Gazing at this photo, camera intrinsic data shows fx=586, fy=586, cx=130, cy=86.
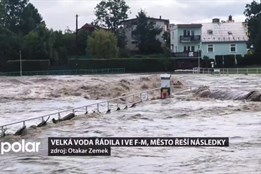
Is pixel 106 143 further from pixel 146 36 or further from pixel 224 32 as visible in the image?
pixel 224 32

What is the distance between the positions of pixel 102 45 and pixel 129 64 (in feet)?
21.6

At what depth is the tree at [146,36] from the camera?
106 metres

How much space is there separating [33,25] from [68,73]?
91.2 feet

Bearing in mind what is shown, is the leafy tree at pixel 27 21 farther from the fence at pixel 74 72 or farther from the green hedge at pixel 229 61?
the green hedge at pixel 229 61

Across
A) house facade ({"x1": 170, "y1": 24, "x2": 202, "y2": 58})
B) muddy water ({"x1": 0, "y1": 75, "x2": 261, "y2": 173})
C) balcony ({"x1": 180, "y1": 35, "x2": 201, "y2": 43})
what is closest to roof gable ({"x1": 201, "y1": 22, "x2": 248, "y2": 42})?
balcony ({"x1": 180, "y1": 35, "x2": 201, "y2": 43})

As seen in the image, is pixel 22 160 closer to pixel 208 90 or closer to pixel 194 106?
pixel 194 106

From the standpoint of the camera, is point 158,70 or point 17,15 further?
point 17,15

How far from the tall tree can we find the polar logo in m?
76.9

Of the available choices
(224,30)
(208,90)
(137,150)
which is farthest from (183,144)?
(224,30)

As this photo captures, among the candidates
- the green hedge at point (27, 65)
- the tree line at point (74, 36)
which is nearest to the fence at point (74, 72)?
the green hedge at point (27, 65)

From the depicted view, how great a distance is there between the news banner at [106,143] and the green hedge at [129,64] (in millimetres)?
71251

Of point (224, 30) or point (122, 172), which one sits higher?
point (224, 30)

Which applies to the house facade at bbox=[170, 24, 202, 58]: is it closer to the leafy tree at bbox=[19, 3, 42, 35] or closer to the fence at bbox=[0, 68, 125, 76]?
the fence at bbox=[0, 68, 125, 76]

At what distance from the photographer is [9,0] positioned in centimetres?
11581
